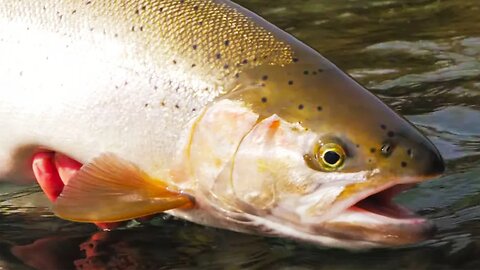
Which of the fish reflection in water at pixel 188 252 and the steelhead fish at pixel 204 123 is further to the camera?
the fish reflection in water at pixel 188 252

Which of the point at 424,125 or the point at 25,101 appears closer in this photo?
the point at 25,101

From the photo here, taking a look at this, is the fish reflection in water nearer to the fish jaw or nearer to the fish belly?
the fish jaw

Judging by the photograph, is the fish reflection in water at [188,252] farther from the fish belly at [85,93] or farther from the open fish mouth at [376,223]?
the fish belly at [85,93]

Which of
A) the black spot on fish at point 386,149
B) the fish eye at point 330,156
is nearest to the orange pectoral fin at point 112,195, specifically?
the fish eye at point 330,156

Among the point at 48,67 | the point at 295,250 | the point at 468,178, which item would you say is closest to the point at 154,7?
the point at 48,67

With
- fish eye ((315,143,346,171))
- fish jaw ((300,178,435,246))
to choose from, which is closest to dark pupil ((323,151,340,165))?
fish eye ((315,143,346,171))

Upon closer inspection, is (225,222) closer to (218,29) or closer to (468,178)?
(218,29)

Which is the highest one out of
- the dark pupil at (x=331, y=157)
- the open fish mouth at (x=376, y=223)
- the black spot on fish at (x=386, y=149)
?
the black spot on fish at (x=386, y=149)
